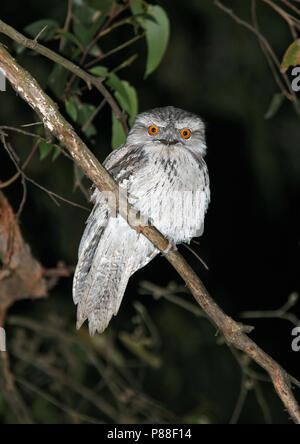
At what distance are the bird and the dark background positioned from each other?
1.90 m

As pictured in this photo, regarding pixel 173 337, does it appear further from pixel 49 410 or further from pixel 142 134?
pixel 142 134

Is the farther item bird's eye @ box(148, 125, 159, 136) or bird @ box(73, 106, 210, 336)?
bird's eye @ box(148, 125, 159, 136)

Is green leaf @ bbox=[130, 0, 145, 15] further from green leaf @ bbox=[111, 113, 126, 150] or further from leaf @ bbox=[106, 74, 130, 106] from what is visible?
green leaf @ bbox=[111, 113, 126, 150]

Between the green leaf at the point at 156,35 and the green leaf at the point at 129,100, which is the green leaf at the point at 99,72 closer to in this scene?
the green leaf at the point at 129,100

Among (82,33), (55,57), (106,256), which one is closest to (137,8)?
(82,33)

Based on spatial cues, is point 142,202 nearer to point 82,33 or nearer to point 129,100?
point 129,100

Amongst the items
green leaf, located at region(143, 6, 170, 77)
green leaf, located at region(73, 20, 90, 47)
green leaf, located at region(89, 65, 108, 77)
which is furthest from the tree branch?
green leaf, located at region(73, 20, 90, 47)

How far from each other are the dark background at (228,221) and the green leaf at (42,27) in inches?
75.3

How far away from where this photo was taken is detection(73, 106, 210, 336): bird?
7.37ft

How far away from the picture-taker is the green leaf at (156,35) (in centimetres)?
241

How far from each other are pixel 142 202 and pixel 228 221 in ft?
9.16

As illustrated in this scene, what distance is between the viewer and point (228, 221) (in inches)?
194
